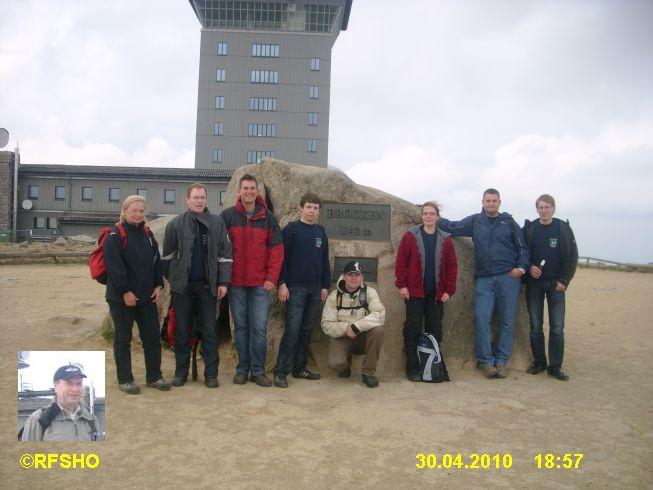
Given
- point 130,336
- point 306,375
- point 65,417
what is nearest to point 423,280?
point 306,375

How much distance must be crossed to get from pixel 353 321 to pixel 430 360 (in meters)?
1.04

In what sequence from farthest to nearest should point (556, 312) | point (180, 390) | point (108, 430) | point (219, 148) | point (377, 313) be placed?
point (219, 148), point (556, 312), point (377, 313), point (180, 390), point (108, 430)

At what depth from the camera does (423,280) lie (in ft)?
18.9

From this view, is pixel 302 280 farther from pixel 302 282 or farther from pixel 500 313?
pixel 500 313

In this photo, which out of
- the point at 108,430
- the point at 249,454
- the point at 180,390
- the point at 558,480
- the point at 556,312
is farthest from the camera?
the point at 556,312

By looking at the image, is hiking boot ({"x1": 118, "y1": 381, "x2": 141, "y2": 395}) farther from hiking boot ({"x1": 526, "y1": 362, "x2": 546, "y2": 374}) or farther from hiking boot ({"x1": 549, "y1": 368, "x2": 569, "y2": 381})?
hiking boot ({"x1": 549, "y1": 368, "x2": 569, "y2": 381})

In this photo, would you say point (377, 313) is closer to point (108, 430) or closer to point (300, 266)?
point (300, 266)

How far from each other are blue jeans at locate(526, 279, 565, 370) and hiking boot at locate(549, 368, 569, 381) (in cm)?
4

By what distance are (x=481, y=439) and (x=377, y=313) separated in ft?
5.54

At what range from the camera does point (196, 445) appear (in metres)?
3.77

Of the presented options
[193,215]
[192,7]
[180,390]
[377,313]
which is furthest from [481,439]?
[192,7]

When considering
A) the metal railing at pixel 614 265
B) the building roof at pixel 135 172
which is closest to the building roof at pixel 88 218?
the building roof at pixel 135 172

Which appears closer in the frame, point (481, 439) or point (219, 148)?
point (481, 439)

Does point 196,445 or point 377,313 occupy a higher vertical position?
point 377,313
